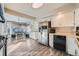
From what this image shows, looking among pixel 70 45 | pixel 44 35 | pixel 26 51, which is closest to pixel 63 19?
pixel 70 45

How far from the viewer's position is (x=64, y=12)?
109 inches

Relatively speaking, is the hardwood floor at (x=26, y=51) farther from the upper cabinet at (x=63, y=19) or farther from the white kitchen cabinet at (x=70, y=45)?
the upper cabinet at (x=63, y=19)

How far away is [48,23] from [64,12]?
88 centimetres

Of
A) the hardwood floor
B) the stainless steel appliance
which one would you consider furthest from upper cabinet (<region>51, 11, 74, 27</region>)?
the hardwood floor

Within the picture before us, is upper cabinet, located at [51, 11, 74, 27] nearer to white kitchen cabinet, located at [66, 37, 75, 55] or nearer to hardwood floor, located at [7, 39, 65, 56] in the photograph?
white kitchen cabinet, located at [66, 37, 75, 55]

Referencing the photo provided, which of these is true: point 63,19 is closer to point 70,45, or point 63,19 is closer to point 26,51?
point 70,45

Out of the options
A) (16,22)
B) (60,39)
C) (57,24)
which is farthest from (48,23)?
(16,22)

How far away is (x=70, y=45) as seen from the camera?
236cm

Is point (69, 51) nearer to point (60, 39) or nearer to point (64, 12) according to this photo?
point (60, 39)

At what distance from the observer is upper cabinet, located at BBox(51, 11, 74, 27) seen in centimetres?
251

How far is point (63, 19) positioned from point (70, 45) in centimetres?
96

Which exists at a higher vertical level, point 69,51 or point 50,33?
point 50,33

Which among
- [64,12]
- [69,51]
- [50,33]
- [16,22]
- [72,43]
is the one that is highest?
[64,12]

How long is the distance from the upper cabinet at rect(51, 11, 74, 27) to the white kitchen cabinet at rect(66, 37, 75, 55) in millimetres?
487
